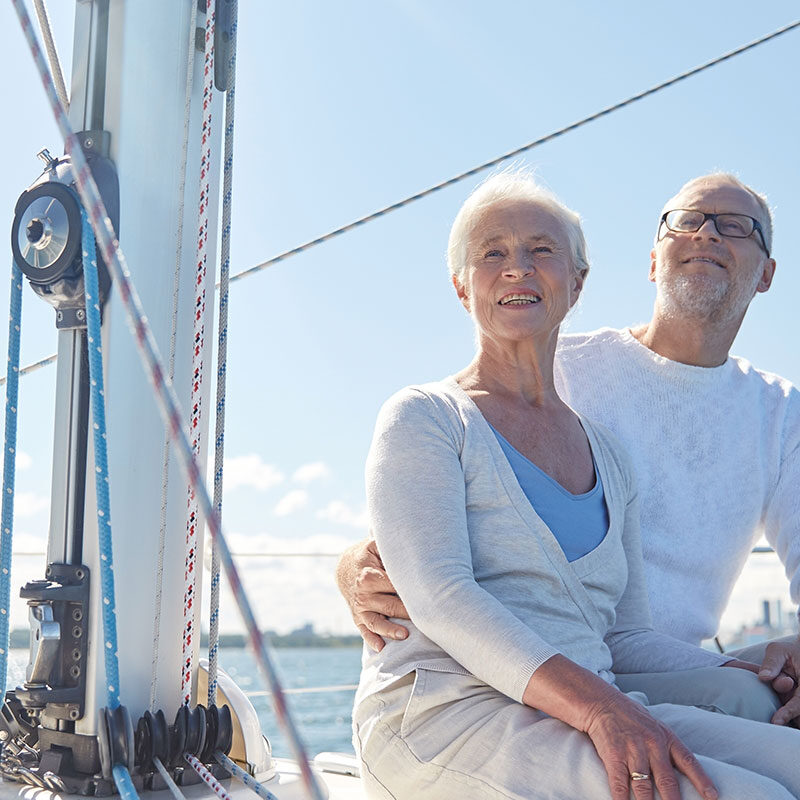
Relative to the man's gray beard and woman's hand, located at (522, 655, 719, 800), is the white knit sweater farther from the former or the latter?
woman's hand, located at (522, 655, 719, 800)

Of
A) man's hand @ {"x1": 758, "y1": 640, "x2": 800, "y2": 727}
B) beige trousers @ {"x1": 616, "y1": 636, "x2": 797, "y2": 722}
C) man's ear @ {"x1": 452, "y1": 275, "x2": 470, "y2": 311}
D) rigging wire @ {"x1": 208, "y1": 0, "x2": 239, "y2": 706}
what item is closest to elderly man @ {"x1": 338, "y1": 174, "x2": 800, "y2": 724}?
man's hand @ {"x1": 758, "y1": 640, "x2": 800, "y2": 727}

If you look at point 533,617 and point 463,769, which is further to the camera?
point 533,617

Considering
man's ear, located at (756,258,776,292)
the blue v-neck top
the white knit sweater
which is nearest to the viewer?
the blue v-neck top

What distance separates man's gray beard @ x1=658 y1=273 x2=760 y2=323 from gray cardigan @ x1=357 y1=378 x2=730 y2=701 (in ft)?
2.33

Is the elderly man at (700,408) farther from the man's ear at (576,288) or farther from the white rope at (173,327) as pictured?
the white rope at (173,327)

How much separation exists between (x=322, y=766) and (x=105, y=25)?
4.31 ft

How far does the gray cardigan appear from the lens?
1135mm

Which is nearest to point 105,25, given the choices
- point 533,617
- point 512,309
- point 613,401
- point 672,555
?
point 512,309

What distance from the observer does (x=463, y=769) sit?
1102 mm

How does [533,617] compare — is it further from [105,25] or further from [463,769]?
[105,25]

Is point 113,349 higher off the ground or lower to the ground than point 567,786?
higher

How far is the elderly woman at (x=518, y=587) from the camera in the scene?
1062mm

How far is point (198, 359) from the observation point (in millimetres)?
1420

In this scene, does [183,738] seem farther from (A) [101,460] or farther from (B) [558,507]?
(B) [558,507]
